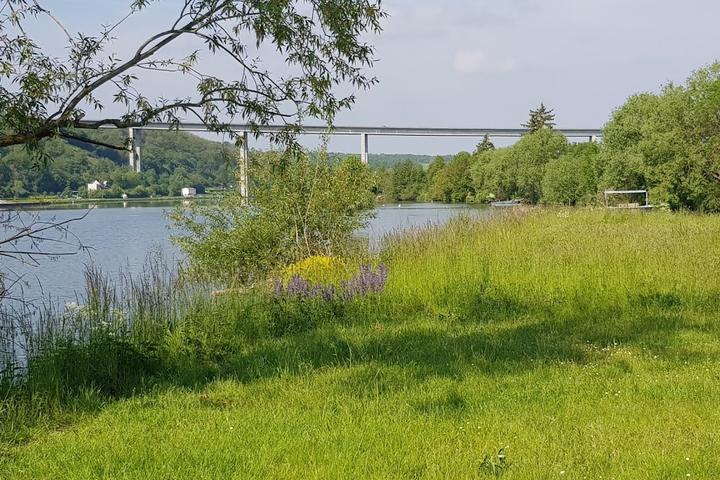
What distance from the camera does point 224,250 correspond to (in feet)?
49.3

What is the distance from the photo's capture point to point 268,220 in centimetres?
1495

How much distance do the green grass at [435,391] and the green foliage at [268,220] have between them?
16.3 feet

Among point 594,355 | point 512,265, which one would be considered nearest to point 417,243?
point 512,265

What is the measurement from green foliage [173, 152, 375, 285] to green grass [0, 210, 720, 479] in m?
4.96

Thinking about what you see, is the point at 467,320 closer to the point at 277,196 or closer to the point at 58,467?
the point at 58,467

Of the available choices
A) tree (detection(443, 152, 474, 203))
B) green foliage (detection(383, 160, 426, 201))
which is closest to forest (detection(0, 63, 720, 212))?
tree (detection(443, 152, 474, 203))

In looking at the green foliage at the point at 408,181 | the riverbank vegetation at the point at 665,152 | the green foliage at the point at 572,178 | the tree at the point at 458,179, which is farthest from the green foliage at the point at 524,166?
the green foliage at the point at 408,181

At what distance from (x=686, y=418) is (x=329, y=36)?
13.2 ft

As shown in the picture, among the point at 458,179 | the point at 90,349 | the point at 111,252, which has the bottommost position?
the point at 111,252

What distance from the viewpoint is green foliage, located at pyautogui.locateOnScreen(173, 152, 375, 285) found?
14.7m

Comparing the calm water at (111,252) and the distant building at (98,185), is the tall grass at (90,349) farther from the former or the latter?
the distant building at (98,185)

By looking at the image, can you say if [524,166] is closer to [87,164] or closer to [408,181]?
[408,181]

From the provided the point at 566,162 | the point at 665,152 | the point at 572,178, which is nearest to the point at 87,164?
the point at 665,152

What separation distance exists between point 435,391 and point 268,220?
32.9 ft
